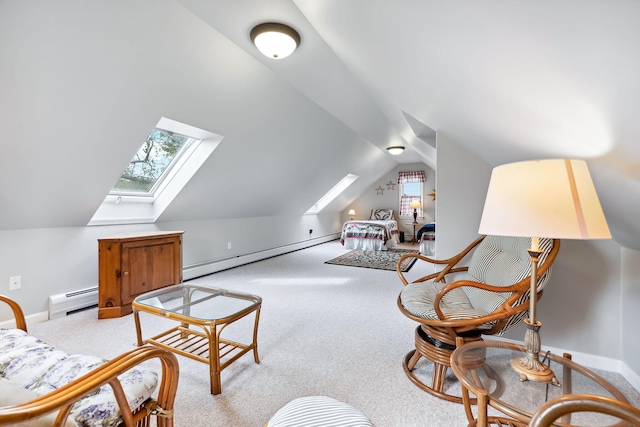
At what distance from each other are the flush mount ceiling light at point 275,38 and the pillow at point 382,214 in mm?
6860

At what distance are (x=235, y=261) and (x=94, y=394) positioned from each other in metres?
3.89

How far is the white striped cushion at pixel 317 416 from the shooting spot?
82cm

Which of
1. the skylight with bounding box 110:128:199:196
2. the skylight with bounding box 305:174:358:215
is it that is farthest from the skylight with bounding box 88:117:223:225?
the skylight with bounding box 305:174:358:215

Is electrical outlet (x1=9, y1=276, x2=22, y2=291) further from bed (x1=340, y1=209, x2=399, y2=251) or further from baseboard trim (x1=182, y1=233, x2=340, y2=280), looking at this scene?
bed (x1=340, y1=209, x2=399, y2=251)

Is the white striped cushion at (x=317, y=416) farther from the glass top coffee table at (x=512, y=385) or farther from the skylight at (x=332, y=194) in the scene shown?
the skylight at (x=332, y=194)

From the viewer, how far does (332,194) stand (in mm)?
7176

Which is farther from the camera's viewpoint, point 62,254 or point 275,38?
point 62,254

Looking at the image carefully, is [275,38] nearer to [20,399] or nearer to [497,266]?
[20,399]

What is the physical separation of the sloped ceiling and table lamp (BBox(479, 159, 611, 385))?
19cm

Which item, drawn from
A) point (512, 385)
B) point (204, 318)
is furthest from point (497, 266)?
point (204, 318)

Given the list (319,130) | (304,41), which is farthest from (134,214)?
(304,41)

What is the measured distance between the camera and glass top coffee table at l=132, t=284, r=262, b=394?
60.6 inches

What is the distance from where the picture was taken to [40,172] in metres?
2.19

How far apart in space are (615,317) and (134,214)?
178 inches
